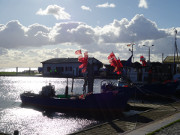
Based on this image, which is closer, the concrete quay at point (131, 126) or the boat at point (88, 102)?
the concrete quay at point (131, 126)

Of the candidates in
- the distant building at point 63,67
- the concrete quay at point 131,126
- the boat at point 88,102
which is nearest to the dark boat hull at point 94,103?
the boat at point 88,102

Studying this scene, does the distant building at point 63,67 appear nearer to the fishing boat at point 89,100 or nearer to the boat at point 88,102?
the boat at point 88,102

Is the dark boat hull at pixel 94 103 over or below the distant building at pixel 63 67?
below

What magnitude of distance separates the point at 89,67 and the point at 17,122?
818 centimetres

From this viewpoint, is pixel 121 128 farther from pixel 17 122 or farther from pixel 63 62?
pixel 63 62

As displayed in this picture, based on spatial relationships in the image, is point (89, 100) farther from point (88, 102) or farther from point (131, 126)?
point (131, 126)

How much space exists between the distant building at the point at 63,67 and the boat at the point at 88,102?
57260mm

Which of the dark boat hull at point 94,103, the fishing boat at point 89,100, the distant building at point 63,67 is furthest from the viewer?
the distant building at point 63,67

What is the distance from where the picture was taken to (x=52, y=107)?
86.2 feet

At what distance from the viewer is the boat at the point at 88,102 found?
72.3 feet

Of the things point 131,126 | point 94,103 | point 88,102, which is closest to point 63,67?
point 88,102

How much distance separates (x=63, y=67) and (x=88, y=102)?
66.9 meters

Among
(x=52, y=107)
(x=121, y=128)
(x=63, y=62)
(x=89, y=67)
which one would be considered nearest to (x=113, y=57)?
(x=89, y=67)

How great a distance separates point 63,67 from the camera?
293 feet
